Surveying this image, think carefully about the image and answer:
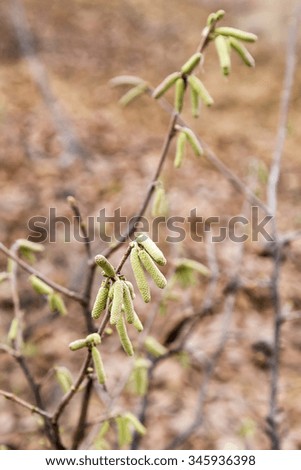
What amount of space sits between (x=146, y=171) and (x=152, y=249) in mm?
4171

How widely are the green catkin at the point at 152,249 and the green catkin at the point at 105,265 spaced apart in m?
0.08

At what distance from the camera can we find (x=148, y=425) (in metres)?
3.04

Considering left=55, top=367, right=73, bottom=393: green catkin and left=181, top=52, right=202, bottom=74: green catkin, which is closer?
left=181, top=52, right=202, bottom=74: green catkin

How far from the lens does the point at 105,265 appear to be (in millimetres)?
987

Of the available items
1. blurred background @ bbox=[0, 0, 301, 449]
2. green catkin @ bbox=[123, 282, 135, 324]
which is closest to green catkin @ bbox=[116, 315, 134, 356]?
green catkin @ bbox=[123, 282, 135, 324]

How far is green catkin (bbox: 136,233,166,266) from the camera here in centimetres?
97

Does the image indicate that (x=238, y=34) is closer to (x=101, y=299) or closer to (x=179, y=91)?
(x=179, y=91)

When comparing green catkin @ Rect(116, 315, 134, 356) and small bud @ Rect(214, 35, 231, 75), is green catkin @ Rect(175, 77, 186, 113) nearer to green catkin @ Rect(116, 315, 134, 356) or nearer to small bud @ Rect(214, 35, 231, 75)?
small bud @ Rect(214, 35, 231, 75)

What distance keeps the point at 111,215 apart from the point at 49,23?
497 cm

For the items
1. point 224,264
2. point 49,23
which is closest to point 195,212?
point 224,264

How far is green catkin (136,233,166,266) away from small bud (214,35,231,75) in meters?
0.68

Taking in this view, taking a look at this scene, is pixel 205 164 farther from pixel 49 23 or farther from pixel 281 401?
pixel 49 23

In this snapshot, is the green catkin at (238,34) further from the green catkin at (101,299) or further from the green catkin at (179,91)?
the green catkin at (101,299)

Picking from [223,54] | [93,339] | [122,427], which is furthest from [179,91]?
[122,427]
